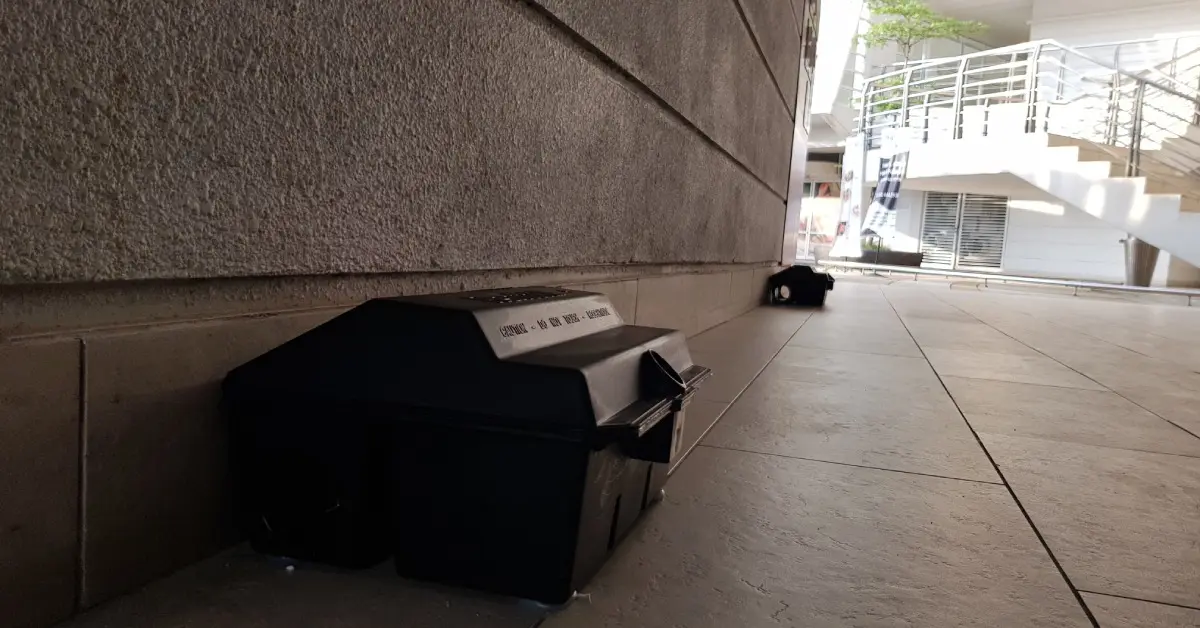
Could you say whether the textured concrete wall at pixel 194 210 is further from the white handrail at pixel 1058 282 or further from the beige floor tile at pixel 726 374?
the white handrail at pixel 1058 282

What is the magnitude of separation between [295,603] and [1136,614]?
2.74 ft

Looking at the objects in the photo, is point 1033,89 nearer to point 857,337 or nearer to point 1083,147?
point 1083,147

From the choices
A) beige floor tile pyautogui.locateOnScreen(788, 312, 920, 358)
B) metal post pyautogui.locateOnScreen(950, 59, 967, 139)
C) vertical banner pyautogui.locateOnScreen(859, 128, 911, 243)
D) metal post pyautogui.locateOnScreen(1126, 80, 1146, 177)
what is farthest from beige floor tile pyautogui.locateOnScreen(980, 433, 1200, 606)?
vertical banner pyautogui.locateOnScreen(859, 128, 911, 243)

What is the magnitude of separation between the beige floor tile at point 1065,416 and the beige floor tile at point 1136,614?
841 mm

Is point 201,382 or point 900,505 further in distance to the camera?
point 900,505

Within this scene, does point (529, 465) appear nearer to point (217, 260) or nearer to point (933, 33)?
point (217, 260)

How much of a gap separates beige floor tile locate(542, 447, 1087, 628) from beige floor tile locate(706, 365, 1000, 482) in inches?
5.7

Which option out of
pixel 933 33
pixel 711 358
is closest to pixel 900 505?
pixel 711 358

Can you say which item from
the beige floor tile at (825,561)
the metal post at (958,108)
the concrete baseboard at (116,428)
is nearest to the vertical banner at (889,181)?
the metal post at (958,108)

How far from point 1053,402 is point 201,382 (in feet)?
6.65

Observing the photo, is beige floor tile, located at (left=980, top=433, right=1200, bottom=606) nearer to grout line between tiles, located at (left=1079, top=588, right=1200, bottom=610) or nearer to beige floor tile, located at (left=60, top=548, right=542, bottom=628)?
grout line between tiles, located at (left=1079, top=588, right=1200, bottom=610)

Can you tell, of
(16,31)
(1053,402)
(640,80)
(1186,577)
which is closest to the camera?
(16,31)

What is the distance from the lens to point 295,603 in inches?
27.9

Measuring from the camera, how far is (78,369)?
0.63 meters
